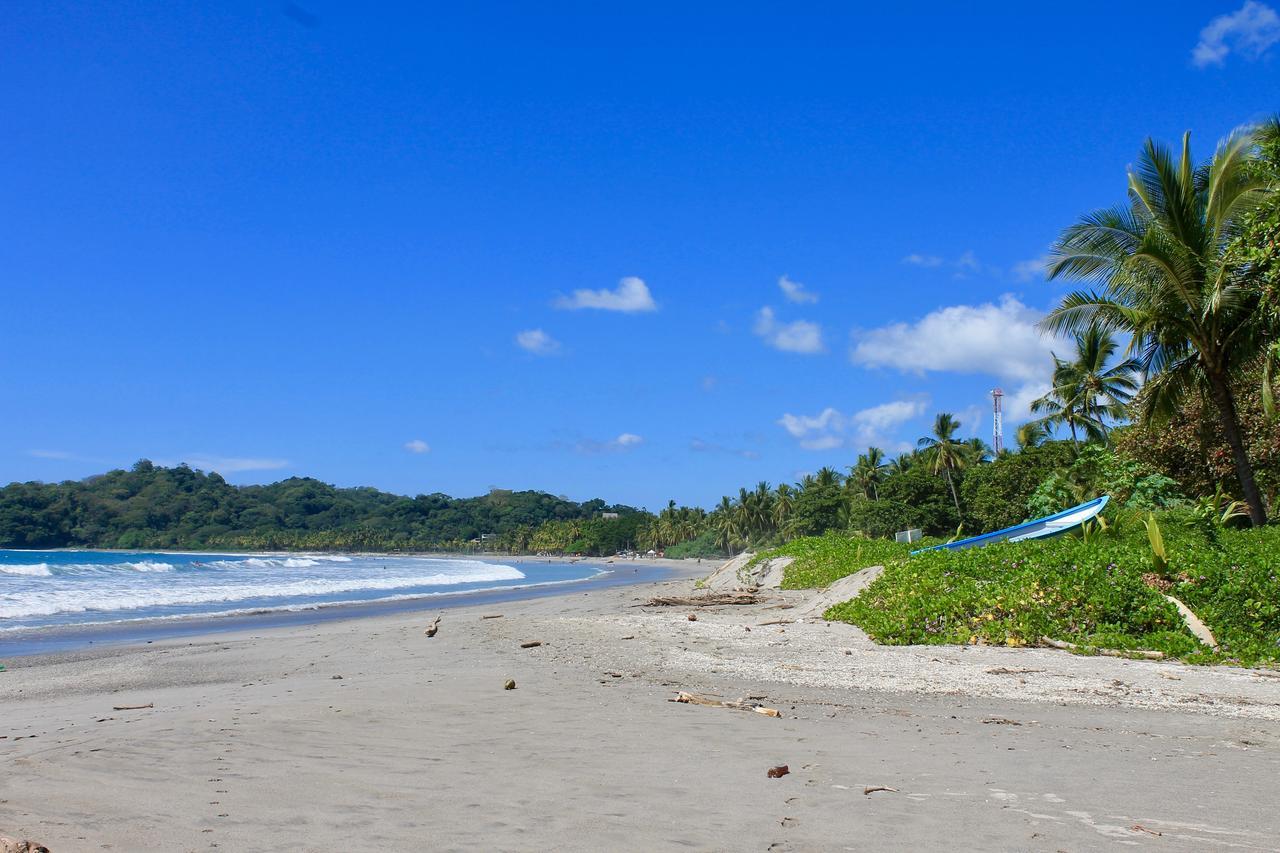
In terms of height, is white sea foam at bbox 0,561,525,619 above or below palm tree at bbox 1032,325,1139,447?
below

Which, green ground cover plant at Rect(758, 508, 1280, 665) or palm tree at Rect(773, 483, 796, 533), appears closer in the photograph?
green ground cover plant at Rect(758, 508, 1280, 665)

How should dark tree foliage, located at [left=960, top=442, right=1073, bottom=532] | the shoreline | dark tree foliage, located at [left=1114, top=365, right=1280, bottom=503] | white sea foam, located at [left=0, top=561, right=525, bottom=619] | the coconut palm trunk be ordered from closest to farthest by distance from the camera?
the coconut palm trunk → the shoreline → dark tree foliage, located at [left=1114, top=365, right=1280, bottom=503] → white sea foam, located at [left=0, top=561, right=525, bottom=619] → dark tree foliage, located at [left=960, top=442, right=1073, bottom=532]

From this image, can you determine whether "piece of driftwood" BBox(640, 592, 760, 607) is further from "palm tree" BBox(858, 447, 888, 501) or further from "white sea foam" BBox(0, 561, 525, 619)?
"palm tree" BBox(858, 447, 888, 501)

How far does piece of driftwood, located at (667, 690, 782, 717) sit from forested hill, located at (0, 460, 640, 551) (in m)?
150

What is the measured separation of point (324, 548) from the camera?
571ft

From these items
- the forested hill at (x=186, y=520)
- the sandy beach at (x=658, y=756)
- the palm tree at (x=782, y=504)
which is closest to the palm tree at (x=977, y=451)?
the palm tree at (x=782, y=504)

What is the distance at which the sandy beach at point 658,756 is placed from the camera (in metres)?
4.06

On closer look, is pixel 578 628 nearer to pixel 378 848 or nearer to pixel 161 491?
pixel 378 848

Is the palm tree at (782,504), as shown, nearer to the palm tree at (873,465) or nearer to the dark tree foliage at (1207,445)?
the palm tree at (873,465)

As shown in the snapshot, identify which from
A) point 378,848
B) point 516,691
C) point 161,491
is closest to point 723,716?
point 516,691

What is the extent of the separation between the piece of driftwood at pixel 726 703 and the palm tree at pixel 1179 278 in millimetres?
11307

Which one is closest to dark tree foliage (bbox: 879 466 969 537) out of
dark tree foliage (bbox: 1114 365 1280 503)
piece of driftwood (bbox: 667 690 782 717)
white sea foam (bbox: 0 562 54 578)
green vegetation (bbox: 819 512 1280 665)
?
dark tree foliage (bbox: 1114 365 1280 503)

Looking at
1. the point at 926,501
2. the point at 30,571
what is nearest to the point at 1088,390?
the point at 926,501

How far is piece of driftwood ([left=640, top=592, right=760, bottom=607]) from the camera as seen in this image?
20016mm
